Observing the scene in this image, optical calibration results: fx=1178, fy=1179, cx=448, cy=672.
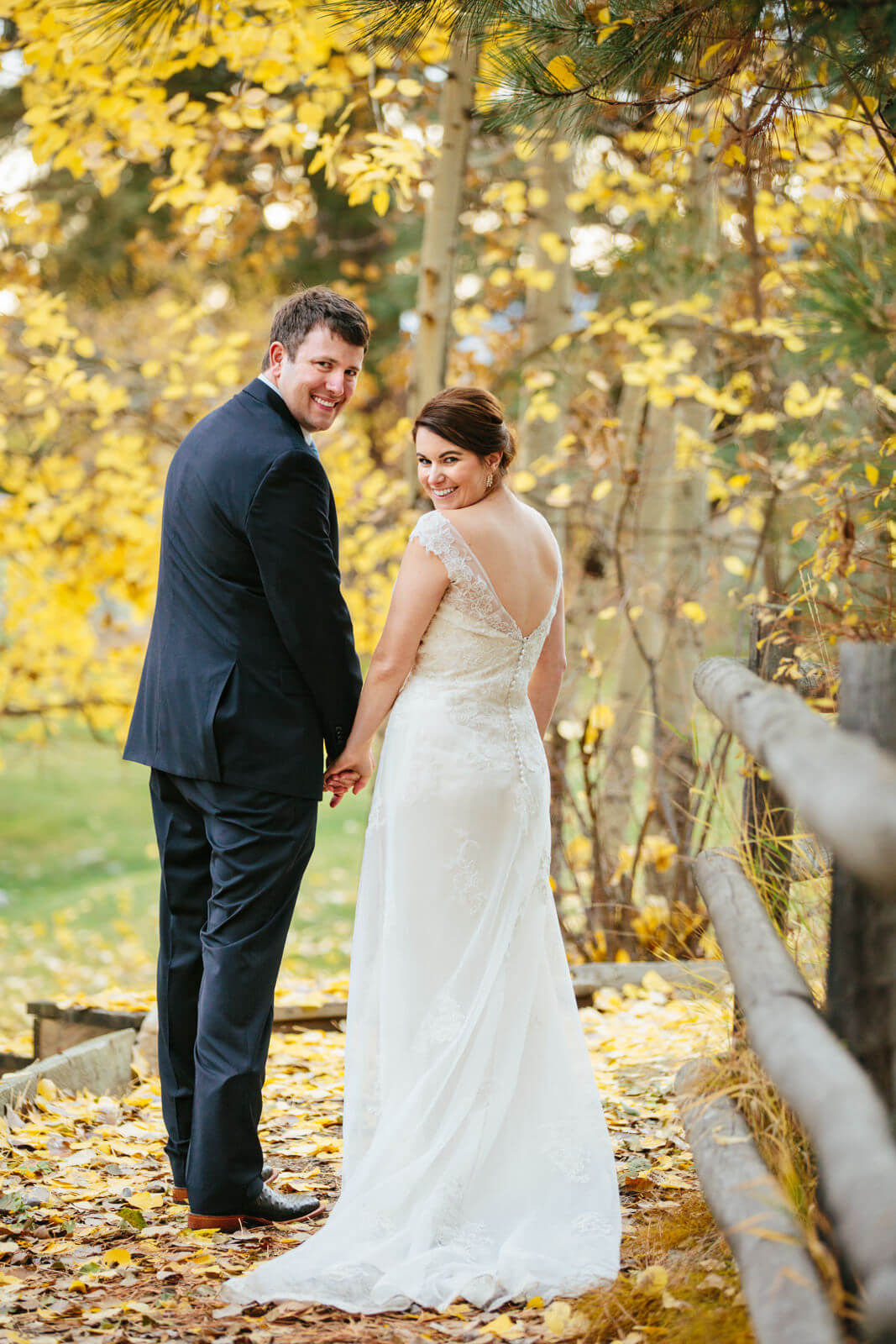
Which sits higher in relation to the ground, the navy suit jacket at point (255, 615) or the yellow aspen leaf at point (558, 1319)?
the navy suit jacket at point (255, 615)

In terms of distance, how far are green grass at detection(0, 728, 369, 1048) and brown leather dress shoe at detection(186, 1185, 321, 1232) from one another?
2.25m

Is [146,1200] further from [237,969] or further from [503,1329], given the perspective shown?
[503,1329]

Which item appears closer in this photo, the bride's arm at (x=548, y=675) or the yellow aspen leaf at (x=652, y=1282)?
the yellow aspen leaf at (x=652, y=1282)

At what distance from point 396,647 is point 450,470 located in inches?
18.1

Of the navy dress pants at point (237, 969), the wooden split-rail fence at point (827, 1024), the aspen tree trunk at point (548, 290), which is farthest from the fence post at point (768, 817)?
the aspen tree trunk at point (548, 290)

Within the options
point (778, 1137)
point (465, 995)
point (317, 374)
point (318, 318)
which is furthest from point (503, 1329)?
point (318, 318)

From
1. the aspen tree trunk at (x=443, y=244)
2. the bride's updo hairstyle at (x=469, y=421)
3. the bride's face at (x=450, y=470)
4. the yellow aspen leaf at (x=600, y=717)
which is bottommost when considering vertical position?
the yellow aspen leaf at (x=600, y=717)

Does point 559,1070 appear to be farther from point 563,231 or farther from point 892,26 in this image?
point 563,231

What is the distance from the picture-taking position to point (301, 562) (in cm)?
276

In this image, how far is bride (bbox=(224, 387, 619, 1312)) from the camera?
104 inches

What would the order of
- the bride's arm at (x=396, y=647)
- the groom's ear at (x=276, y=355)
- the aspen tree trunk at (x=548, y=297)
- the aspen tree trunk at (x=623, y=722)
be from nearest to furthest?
the bride's arm at (x=396, y=647), the groom's ear at (x=276, y=355), the aspen tree trunk at (x=623, y=722), the aspen tree trunk at (x=548, y=297)

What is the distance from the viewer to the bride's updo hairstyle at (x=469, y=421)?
2.90 metres

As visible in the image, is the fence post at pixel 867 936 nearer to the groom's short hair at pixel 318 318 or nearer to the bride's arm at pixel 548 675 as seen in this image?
the bride's arm at pixel 548 675

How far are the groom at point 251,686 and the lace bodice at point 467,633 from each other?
0.72ft
